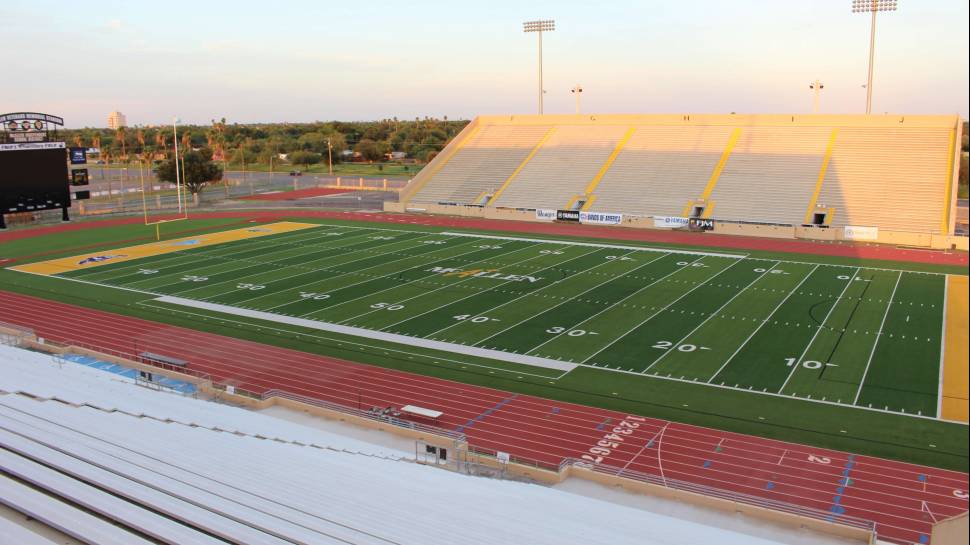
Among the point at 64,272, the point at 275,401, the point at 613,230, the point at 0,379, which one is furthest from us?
the point at 613,230

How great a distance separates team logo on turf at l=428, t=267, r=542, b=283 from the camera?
30.3 metres

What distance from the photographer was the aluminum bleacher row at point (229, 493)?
707cm

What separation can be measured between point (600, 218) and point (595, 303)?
823 inches

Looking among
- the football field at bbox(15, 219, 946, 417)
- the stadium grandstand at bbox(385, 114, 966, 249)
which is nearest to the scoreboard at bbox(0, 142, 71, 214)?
the football field at bbox(15, 219, 946, 417)

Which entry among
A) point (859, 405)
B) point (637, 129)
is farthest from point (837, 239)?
point (859, 405)

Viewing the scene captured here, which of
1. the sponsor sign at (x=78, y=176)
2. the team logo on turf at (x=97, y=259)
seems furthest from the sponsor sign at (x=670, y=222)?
the sponsor sign at (x=78, y=176)

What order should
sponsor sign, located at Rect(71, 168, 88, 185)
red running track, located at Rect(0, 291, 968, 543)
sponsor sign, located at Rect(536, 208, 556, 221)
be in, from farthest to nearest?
1. sponsor sign, located at Rect(536, 208, 556, 221)
2. sponsor sign, located at Rect(71, 168, 88, 185)
3. red running track, located at Rect(0, 291, 968, 543)

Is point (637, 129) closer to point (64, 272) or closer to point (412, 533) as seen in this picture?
point (64, 272)

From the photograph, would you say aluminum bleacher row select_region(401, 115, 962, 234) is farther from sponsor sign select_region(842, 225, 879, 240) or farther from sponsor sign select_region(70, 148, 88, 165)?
sponsor sign select_region(70, 148, 88, 165)

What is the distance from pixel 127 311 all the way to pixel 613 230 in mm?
26759

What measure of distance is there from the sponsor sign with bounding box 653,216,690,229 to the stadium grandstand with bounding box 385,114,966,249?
0.20 ft

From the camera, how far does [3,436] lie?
8.65m

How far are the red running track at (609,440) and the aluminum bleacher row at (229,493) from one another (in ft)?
14.2

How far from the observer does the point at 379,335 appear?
22672mm
